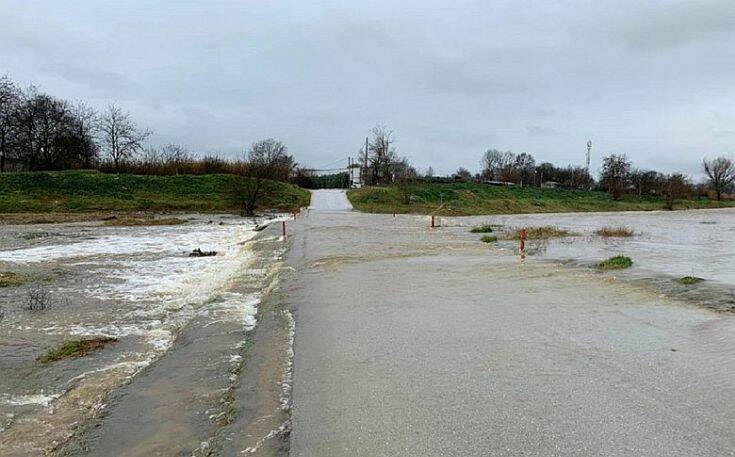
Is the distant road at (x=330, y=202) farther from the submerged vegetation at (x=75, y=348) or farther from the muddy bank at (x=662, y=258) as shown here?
the submerged vegetation at (x=75, y=348)

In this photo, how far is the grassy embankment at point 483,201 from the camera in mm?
52344

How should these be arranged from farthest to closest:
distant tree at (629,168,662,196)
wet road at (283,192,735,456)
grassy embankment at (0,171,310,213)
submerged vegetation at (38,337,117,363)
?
distant tree at (629,168,662,196) → grassy embankment at (0,171,310,213) → submerged vegetation at (38,337,117,363) → wet road at (283,192,735,456)

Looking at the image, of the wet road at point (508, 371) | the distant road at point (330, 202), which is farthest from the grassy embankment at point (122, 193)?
the wet road at point (508, 371)

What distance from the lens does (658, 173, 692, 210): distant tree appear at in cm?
7331

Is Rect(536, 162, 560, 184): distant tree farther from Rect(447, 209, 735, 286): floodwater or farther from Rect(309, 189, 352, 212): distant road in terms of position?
Rect(447, 209, 735, 286): floodwater

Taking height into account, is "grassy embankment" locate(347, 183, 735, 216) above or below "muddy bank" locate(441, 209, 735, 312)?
above

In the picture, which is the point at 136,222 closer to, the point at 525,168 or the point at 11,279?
the point at 11,279

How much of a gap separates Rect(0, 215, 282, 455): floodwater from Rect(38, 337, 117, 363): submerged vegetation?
15cm

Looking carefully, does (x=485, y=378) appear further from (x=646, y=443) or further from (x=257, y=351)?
(x=257, y=351)

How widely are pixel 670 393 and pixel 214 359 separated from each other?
5.34 meters

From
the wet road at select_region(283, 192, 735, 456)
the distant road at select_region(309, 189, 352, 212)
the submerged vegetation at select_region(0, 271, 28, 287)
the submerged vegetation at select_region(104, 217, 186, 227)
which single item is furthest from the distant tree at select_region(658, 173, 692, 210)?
the submerged vegetation at select_region(0, 271, 28, 287)

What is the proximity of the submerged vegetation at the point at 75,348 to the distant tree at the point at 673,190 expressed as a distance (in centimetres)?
7785

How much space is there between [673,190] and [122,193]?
72983 mm

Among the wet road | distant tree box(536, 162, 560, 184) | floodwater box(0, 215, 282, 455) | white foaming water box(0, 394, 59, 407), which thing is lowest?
white foaming water box(0, 394, 59, 407)
